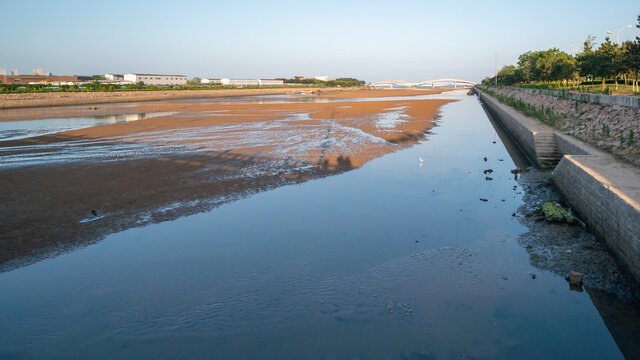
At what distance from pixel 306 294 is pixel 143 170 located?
32.8 ft

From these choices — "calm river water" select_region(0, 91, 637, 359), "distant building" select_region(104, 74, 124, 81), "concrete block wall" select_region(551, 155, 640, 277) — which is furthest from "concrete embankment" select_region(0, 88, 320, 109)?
"distant building" select_region(104, 74, 124, 81)

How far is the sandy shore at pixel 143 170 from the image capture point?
937cm

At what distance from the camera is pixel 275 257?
7.97 m

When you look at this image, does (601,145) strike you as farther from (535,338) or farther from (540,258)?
(535,338)

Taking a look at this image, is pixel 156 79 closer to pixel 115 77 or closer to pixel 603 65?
pixel 115 77

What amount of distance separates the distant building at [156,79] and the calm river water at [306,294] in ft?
463

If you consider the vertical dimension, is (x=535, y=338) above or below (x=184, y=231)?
below

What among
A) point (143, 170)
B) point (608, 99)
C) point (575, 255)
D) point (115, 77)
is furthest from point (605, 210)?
point (115, 77)

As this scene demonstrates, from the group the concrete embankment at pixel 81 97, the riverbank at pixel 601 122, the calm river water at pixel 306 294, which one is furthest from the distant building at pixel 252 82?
the calm river water at pixel 306 294

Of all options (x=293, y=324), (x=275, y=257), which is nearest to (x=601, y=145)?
(x=275, y=257)

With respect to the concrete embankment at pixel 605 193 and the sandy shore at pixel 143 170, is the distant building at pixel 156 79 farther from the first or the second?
the concrete embankment at pixel 605 193

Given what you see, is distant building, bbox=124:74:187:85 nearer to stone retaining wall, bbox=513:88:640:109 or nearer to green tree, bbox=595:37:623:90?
green tree, bbox=595:37:623:90

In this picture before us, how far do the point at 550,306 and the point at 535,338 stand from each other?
3.33ft

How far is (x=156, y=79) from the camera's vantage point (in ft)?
478
